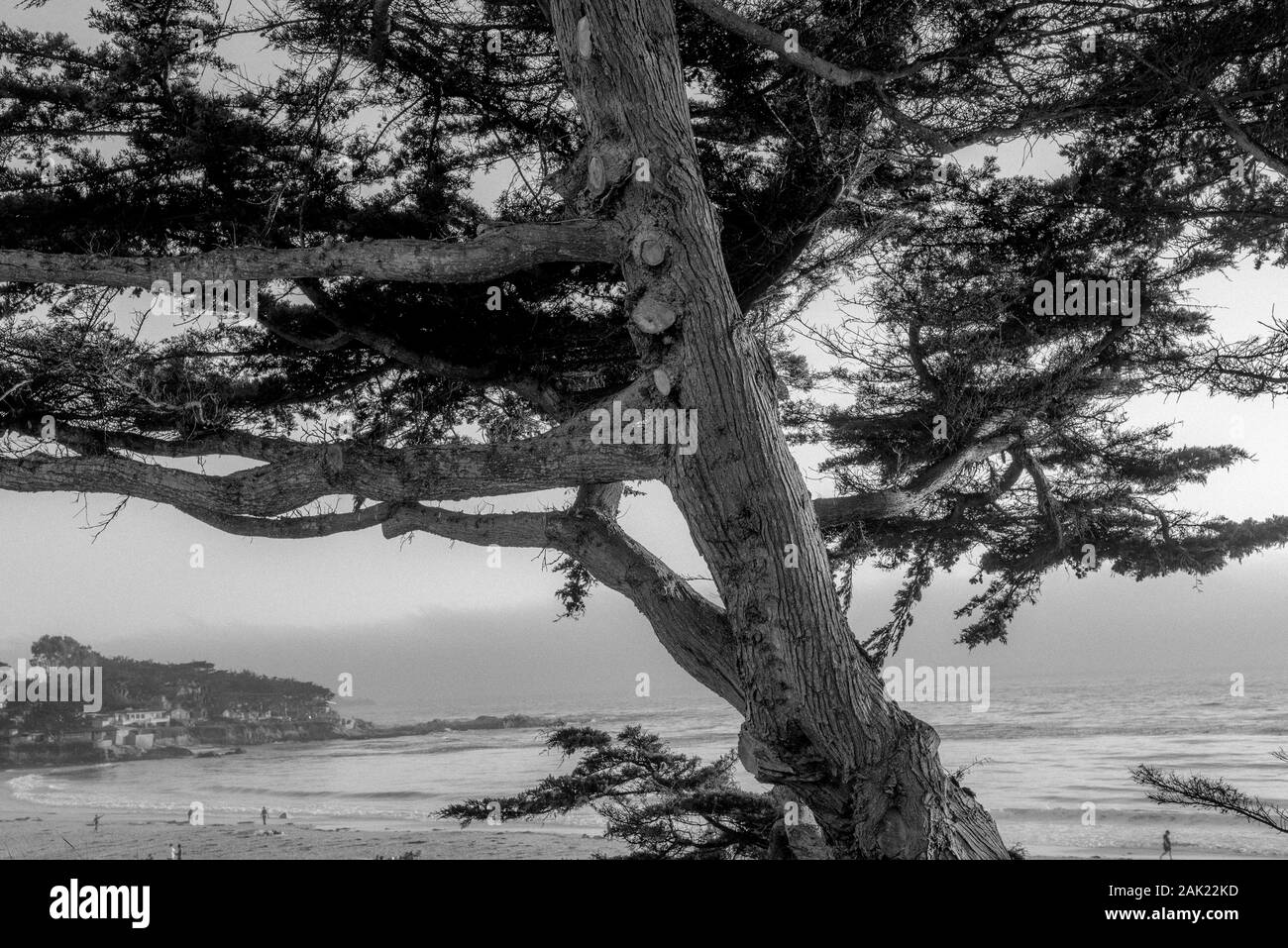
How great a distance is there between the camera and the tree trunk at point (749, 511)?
3783mm

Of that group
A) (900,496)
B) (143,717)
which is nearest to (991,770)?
(900,496)

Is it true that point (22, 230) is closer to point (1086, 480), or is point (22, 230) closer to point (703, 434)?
point (703, 434)

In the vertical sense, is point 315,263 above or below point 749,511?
above

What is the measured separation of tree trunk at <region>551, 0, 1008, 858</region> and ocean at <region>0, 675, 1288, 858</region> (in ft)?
25.5

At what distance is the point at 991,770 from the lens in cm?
1662

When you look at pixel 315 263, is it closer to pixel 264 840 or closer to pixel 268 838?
pixel 264 840

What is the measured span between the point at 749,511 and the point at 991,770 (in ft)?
49.3

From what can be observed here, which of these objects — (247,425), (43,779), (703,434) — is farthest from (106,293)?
(43,779)

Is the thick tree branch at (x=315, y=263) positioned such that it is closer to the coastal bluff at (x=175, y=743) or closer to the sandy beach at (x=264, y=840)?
the sandy beach at (x=264, y=840)

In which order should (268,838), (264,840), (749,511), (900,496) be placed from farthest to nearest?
(268,838)
(264,840)
(900,496)
(749,511)

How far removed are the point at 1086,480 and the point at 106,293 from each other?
6707mm

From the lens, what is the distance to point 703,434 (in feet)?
12.4

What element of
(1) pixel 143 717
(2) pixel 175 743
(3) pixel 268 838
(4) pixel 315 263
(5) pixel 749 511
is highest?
(4) pixel 315 263
